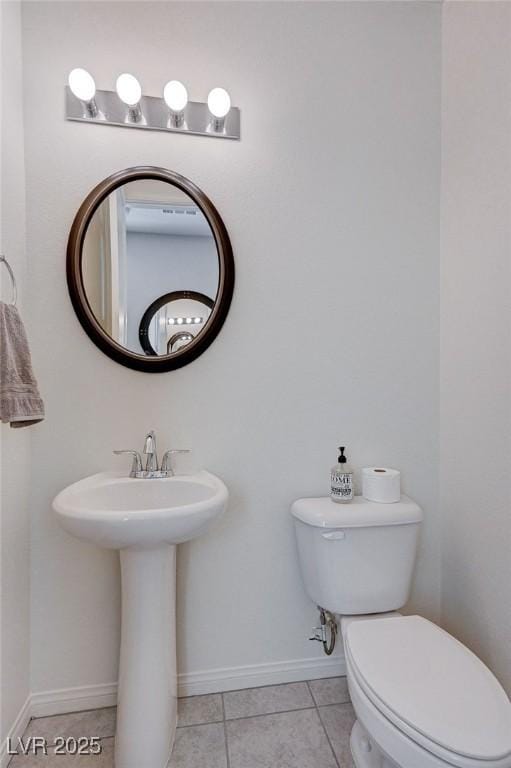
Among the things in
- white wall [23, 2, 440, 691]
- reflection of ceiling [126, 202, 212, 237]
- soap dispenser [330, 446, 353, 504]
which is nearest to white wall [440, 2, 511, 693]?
white wall [23, 2, 440, 691]

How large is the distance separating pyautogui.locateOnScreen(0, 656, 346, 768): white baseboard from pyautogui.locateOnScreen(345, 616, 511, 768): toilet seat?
0.51m

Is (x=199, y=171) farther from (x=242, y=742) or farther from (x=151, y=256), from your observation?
(x=242, y=742)

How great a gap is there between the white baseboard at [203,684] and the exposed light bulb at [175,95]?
1929mm

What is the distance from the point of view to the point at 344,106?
1.53 metres

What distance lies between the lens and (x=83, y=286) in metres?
1.36

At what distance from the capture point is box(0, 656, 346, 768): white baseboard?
1.34 meters

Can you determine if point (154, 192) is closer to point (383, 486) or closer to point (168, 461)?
point (168, 461)

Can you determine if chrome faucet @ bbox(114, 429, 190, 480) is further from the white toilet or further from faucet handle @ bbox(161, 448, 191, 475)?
the white toilet

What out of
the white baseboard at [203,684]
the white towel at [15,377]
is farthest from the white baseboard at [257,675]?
the white towel at [15,377]

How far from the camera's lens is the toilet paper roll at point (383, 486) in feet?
4.60

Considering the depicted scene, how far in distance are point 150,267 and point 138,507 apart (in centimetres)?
80

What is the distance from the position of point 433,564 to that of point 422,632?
1.72 feet

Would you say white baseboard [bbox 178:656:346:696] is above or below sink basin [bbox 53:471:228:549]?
below

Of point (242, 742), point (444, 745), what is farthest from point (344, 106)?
point (242, 742)
